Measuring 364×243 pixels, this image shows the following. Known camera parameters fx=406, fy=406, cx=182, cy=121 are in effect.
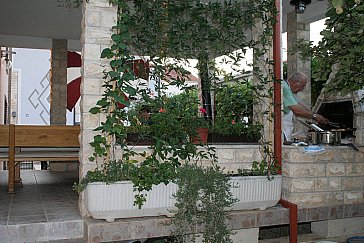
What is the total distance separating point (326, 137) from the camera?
4.25 metres

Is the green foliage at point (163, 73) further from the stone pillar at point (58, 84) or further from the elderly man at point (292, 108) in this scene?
the stone pillar at point (58, 84)

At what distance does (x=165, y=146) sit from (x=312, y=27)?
4.75 meters

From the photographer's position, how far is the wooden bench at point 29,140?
4883 millimetres

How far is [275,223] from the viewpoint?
402cm

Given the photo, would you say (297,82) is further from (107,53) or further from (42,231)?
(42,231)

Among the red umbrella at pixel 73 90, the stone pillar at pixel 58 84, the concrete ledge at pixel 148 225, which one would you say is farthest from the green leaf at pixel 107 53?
the red umbrella at pixel 73 90

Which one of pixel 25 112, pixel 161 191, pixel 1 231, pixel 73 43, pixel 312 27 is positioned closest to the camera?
pixel 1 231

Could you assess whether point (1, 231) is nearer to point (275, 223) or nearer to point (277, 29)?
point (275, 223)

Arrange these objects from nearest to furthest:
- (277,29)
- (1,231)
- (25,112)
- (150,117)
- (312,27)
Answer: (1,231), (150,117), (277,29), (312,27), (25,112)

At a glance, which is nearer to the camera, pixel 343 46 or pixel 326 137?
pixel 343 46

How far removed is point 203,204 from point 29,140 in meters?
2.64

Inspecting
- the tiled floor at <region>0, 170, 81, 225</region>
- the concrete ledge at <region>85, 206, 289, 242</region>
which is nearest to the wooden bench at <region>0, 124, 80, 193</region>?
the tiled floor at <region>0, 170, 81, 225</region>

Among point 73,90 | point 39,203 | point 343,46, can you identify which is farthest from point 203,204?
point 73,90

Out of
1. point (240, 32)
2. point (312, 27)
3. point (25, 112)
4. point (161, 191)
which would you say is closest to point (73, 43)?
point (312, 27)
